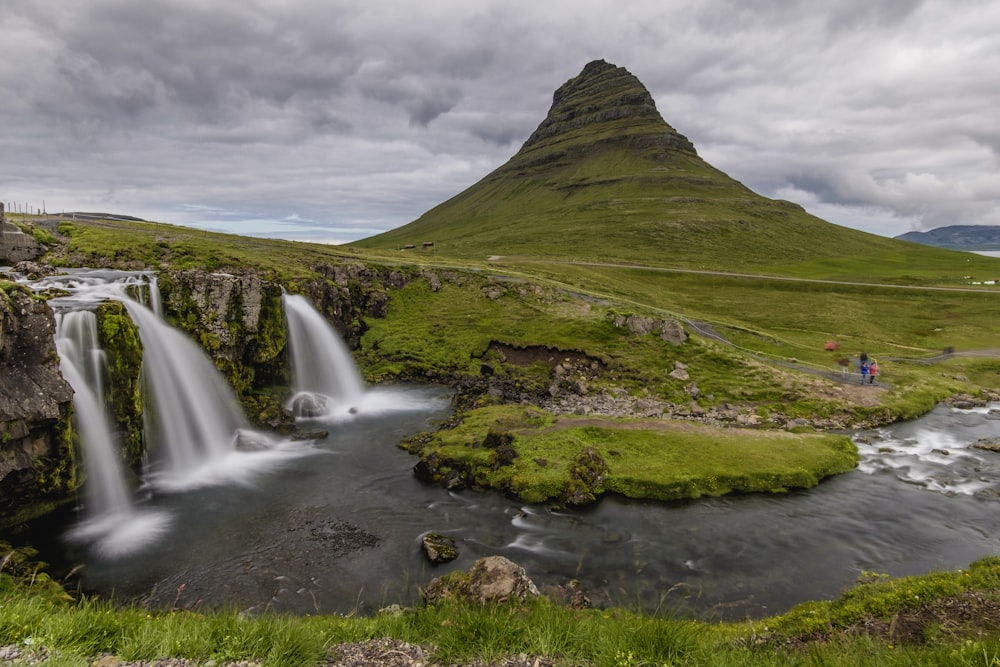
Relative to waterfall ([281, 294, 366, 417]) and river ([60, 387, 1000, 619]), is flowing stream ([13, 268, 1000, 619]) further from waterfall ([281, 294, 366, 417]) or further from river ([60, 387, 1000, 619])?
waterfall ([281, 294, 366, 417])

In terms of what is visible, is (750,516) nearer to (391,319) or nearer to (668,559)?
(668,559)

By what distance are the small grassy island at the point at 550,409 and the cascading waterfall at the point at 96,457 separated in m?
0.93

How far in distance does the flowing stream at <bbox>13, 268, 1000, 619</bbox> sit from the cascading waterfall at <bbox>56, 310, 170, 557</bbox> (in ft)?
1.99

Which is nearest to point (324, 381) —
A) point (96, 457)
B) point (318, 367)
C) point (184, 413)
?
point (318, 367)

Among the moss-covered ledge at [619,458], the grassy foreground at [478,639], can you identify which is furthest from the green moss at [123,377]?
the grassy foreground at [478,639]

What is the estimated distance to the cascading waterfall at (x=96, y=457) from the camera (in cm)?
2436

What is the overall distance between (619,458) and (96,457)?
30365 millimetres

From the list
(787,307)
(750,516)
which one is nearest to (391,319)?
(750,516)

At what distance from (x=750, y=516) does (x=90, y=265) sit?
64.4 metres

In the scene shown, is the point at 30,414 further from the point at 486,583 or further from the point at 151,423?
the point at 486,583

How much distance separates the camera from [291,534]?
2469cm

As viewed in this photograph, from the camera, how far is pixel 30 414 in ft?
76.8

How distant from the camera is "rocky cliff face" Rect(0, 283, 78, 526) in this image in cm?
2311

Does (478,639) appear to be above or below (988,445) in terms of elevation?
above
